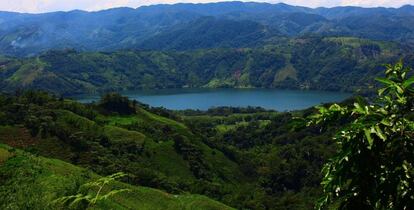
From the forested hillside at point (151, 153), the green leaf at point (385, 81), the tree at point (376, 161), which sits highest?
the green leaf at point (385, 81)

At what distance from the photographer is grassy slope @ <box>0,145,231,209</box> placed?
2927 centimetres

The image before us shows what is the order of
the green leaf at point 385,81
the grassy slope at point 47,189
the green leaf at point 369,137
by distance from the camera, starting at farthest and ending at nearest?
the grassy slope at point 47,189
the green leaf at point 385,81
the green leaf at point 369,137

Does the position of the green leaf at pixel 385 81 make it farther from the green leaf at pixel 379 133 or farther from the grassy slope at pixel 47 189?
the grassy slope at pixel 47 189

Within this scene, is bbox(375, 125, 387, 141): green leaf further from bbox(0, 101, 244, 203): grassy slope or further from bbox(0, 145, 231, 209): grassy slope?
bbox(0, 101, 244, 203): grassy slope

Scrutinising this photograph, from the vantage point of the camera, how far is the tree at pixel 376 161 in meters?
6.42

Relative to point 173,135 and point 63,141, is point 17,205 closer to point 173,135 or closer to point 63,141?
point 63,141

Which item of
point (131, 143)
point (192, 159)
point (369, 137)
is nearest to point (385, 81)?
point (369, 137)

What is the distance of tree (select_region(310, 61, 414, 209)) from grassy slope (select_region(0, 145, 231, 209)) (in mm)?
21809

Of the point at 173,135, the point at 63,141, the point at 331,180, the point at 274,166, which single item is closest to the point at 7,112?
the point at 63,141

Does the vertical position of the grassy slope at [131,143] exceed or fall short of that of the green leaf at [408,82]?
it falls short

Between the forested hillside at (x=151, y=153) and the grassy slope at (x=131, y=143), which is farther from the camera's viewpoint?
the grassy slope at (x=131, y=143)

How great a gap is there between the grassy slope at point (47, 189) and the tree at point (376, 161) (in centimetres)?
2181

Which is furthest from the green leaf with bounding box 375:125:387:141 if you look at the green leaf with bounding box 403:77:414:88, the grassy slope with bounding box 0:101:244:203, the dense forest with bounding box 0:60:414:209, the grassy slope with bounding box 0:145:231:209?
the grassy slope with bounding box 0:101:244:203

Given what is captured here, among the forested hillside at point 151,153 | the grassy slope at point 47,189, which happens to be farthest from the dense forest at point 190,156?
the forested hillside at point 151,153
